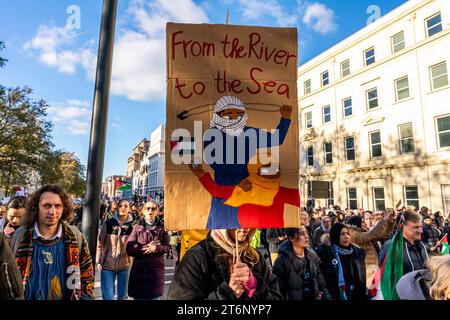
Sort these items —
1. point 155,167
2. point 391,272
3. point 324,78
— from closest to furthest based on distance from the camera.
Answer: point 391,272 → point 324,78 → point 155,167

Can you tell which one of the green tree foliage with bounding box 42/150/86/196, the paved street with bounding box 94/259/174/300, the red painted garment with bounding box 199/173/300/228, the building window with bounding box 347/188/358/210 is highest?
the green tree foliage with bounding box 42/150/86/196

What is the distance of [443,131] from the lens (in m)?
17.1

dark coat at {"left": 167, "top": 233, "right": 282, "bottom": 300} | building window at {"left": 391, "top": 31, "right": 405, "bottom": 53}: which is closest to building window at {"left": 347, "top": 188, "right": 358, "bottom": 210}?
building window at {"left": 391, "top": 31, "right": 405, "bottom": 53}

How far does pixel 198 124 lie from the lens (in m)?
2.16

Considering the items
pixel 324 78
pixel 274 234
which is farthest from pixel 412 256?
pixel 324 78

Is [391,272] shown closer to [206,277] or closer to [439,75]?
[206,277]

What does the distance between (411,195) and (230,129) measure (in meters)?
20.3

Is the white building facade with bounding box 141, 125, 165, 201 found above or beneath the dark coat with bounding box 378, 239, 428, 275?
above

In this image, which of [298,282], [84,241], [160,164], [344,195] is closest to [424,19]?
[344,195]

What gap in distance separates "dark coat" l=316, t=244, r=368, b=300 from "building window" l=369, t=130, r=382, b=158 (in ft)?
63.2

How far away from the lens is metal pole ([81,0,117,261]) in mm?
2602

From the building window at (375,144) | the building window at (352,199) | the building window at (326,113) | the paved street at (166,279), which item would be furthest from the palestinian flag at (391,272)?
the building window at (326,113)

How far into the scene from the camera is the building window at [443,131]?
55.4ft

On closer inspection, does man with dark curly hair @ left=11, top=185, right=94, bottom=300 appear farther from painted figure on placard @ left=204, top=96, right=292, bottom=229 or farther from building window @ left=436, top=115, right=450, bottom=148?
building window @ left=436, top=115, right=450, bottom=148
